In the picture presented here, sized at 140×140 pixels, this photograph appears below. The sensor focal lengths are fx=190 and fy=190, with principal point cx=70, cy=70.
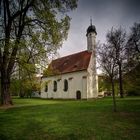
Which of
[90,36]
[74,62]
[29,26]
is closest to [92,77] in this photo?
[74,62]

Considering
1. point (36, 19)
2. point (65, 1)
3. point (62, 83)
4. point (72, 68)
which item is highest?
point (65, 1)

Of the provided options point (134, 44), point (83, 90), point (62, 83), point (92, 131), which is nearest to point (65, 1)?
point (134, 44)

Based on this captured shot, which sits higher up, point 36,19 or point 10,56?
point 36,19

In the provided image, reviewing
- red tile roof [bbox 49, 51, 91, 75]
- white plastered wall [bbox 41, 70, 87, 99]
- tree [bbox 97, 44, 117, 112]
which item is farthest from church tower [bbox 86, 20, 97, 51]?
tree [bbox 97, 44, 117, 112]

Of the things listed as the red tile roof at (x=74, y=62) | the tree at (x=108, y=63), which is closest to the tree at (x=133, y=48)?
the tree at (x=108, y=63)

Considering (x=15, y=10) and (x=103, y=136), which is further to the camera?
(x=15, y=10)

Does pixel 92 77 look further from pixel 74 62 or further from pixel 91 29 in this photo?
pixel 91 29

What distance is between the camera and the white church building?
41094 millimetres

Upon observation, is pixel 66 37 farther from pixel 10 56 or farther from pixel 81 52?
pixel 81 52

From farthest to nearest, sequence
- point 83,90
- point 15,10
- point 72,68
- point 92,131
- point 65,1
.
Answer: point 72,68, point 83,90, point 15,10, point 65,1, point 92,131

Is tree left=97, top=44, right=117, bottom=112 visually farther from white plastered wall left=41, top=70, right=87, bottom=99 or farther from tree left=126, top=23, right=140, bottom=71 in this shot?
white plastered wall left=41, top=70, right=87, bottom=99

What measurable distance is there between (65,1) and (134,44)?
1253 centimetres

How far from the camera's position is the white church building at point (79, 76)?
135 feet

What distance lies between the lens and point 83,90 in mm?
41062
